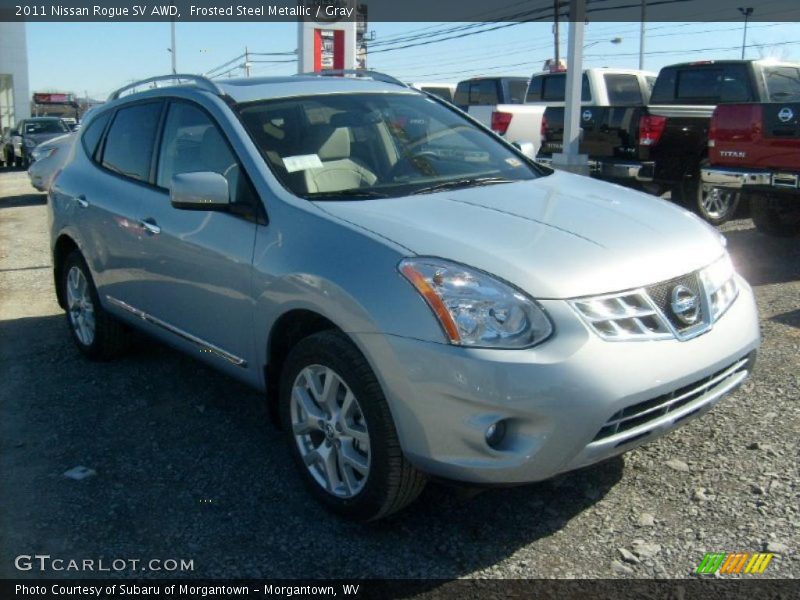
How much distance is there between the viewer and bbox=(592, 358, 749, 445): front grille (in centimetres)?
288

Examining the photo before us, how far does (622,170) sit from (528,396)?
8.36m

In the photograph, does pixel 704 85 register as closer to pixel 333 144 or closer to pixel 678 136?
pixel 678 136

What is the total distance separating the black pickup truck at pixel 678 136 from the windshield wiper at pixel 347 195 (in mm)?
6800

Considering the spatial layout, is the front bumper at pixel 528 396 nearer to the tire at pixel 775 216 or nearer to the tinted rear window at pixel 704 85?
the tire at pixel 775 216

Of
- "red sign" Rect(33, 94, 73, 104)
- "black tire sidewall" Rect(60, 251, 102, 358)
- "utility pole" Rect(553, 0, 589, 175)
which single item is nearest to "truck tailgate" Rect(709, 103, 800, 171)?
"utility pole" Rect(553, 0, 589, 175)

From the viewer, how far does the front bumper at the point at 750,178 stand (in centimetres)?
744

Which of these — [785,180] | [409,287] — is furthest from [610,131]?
[409,287]

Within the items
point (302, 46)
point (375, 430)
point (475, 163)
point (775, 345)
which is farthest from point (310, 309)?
point (302, 46)

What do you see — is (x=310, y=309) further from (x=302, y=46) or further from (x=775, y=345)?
(x=302, y=46)

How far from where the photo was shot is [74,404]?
4.82m

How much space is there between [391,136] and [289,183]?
774 millimetres

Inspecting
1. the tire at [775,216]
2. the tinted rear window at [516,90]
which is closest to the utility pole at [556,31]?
the tinted rear window at [516,90]

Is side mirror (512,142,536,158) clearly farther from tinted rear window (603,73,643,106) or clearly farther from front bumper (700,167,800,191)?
tinted rear window (603,73,643,106)

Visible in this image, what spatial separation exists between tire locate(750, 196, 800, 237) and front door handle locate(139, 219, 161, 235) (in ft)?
20.9
